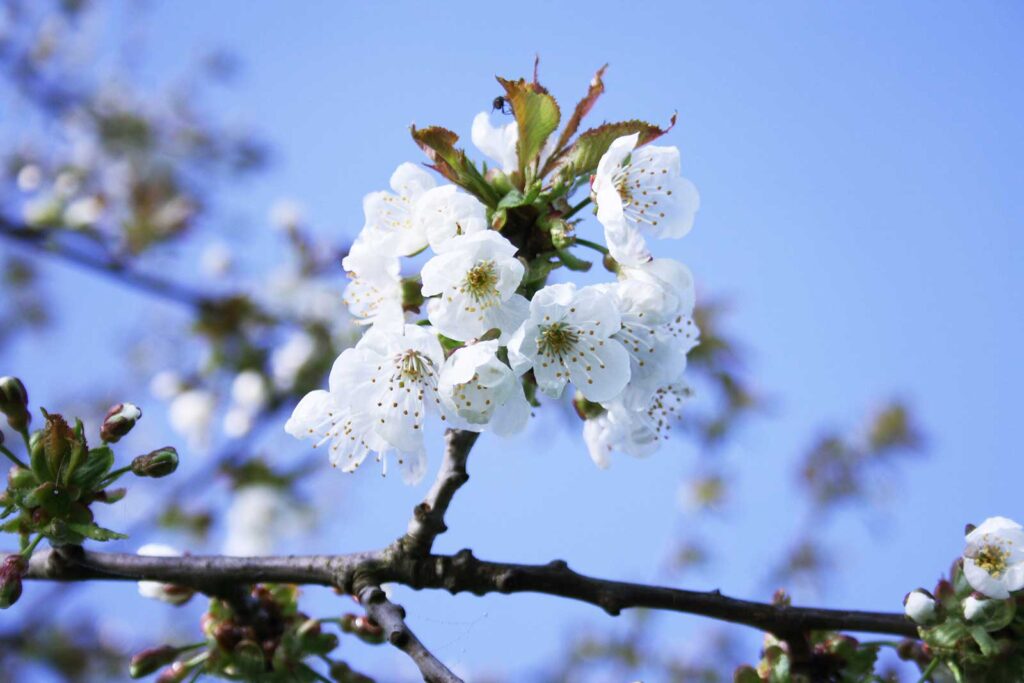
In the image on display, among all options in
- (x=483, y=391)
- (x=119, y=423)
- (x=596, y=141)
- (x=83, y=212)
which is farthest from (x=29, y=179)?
(x=483, y=391)

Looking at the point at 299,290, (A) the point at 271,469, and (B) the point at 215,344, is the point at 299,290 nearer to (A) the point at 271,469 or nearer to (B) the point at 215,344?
(B) the point at 215,344

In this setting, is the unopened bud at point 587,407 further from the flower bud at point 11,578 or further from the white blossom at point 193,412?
the white blossom at point 193,412

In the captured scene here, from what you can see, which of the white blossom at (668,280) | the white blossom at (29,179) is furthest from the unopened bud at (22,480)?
the white blossom at (29,179)

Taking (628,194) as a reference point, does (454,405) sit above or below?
below

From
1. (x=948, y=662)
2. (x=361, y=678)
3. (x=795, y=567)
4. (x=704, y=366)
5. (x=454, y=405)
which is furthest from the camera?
(x=795, y=567)

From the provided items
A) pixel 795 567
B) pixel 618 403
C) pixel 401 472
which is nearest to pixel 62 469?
pixel 401 472

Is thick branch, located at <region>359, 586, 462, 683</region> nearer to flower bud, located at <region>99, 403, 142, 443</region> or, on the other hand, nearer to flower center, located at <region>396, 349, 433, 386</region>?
flower center, located at <region>396, 349, 433, 386</region>
